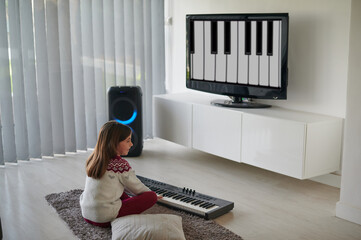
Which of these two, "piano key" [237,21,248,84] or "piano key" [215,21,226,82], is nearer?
"piano key" [237,21,248,84]

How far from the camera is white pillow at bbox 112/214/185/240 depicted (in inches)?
113

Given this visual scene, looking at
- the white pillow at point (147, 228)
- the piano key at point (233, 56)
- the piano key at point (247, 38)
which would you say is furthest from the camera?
the piano key at point (233, 56)

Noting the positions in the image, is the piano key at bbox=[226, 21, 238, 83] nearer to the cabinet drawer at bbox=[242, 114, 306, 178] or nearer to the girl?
the cabinet drawer at bbox=[242, 114, 306, 178]

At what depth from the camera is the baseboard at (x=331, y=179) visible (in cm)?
404

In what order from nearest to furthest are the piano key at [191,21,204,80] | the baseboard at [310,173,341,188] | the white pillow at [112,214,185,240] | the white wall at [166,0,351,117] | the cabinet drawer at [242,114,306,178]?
1. the white pillow at [112,214,185,240]
2. the cabinet drawer at [242,114,306,178]
3. the white wall at [166,0,351,117]
4. the baseboard at [310,173,341,188]
5. the piano key at [191,21,204,80]

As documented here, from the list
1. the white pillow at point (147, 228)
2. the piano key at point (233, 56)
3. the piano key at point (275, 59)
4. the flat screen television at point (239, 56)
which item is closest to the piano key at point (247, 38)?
the flat screen television at point (239, 56)

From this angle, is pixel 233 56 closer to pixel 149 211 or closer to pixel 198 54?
pixel 198 54

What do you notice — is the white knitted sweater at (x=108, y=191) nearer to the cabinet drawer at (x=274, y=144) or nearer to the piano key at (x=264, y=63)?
the cabinet drawer at (x=274, y=144)

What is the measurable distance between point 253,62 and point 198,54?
642mm

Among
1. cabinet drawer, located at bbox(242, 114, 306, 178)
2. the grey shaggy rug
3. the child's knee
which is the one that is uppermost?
cabinet drawer, located at bbox(242, 114, 306, 178)

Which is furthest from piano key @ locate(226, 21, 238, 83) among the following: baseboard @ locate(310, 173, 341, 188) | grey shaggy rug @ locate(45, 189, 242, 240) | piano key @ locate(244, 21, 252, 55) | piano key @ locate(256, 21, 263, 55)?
grey shaggy rug @ locate(45, 189, 242, 240)

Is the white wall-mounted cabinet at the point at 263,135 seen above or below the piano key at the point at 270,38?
below

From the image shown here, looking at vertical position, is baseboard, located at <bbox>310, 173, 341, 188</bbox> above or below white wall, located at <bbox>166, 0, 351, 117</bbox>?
below

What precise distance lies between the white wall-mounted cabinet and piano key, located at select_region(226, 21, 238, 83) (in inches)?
12.6
